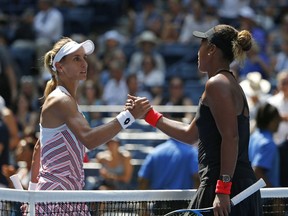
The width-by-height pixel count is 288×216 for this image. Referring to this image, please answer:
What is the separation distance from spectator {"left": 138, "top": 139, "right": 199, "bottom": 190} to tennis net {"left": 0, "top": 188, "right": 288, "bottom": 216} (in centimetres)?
301

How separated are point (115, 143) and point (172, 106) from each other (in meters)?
1.70

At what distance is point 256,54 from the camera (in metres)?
13.4

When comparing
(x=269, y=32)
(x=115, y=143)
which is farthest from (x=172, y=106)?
(x=269, y=32)

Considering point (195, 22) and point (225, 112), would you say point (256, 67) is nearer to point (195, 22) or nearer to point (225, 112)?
point (195, 22)

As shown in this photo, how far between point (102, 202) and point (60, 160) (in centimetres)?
41

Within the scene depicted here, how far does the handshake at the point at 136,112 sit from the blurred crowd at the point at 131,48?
5.02m

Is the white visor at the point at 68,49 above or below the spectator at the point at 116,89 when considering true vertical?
above

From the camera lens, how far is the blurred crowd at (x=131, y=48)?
44.1 feet

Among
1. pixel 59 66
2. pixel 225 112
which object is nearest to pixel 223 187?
pixel 225 112

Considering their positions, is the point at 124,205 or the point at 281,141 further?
the point at 281,141

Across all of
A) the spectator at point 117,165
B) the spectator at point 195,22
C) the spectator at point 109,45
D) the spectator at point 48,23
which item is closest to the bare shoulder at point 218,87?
the spectator at point 117,165

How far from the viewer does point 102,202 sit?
5.64m

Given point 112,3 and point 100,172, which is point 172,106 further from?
point 112,3

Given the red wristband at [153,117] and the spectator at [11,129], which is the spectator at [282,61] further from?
the red wristband at [153,117]
